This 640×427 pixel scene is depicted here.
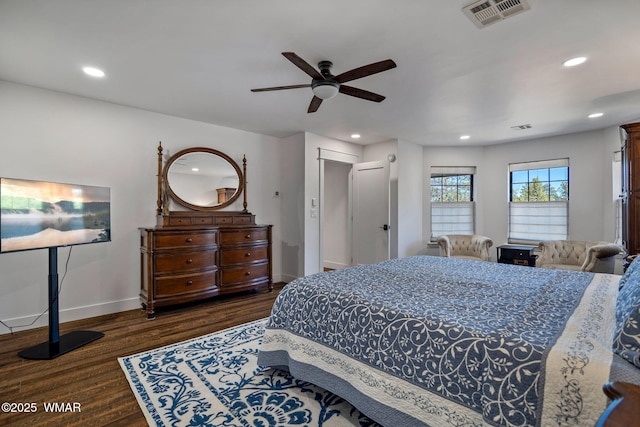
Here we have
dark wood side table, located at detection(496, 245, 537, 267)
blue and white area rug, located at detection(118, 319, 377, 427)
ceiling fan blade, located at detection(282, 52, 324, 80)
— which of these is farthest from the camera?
dark wood side table, located at detection(496, 245, 537, 267)

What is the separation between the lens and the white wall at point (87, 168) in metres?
2.98

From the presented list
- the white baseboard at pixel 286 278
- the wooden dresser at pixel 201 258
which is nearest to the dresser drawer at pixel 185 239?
the wooden dresser at pixel 201 258

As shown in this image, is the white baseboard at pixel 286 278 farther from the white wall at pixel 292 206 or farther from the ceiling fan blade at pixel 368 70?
the ceiling fan blade at pixel 368 70

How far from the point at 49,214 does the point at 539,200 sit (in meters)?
6.75

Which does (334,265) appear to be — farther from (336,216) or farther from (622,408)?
(622,408)

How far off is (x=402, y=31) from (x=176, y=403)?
293 centimetres

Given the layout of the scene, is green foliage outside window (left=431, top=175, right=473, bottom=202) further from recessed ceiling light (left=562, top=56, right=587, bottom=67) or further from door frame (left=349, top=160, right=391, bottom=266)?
recessed ceiling light (left=562, top=56, right=587, bottom=67)

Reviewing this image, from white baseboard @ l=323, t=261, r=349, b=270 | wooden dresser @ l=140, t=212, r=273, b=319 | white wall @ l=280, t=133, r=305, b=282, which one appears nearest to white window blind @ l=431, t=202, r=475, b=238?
white baseboard @ l=323, t=261, r=349, b=270

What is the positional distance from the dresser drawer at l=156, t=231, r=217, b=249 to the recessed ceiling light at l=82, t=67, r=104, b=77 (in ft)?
5.63

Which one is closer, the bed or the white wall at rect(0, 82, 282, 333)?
the bed

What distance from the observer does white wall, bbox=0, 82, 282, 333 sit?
298 cm

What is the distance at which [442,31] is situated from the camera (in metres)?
2.09

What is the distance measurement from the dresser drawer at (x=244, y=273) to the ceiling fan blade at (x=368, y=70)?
9.43ft

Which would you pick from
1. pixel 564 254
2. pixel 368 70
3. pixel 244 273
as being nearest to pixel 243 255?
pixel 244 273
